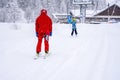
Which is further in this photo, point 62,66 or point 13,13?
point 13,13

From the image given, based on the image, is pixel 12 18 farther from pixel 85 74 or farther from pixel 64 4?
pixel 85 74

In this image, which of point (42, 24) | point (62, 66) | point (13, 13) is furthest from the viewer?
point (13, 13)

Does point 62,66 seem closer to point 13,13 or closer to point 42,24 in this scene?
point 42,24

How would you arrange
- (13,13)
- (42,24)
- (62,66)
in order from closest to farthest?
1. (62,66)
2. (42,24)
3. (13,13)

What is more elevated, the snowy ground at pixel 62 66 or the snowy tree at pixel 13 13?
the snowy ground at pixel 62 66

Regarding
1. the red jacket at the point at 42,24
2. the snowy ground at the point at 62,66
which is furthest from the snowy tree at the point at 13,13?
the red jacket at the point at 42,24

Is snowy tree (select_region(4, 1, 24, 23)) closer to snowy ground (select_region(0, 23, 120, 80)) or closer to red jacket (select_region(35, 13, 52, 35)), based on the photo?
snowy ground (select_region(0, 23, 120, 80))

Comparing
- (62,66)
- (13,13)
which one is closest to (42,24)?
(62,66)

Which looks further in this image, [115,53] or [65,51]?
[65,51]

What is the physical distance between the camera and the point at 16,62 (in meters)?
8.15

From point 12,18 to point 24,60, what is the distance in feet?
227

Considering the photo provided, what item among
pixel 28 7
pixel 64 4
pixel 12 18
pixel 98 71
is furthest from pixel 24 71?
pixel 64 4

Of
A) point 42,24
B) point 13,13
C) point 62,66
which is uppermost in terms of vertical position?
point 42,24

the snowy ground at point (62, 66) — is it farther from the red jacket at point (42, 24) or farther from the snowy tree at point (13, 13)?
the snowy tree at point (13, 13)
